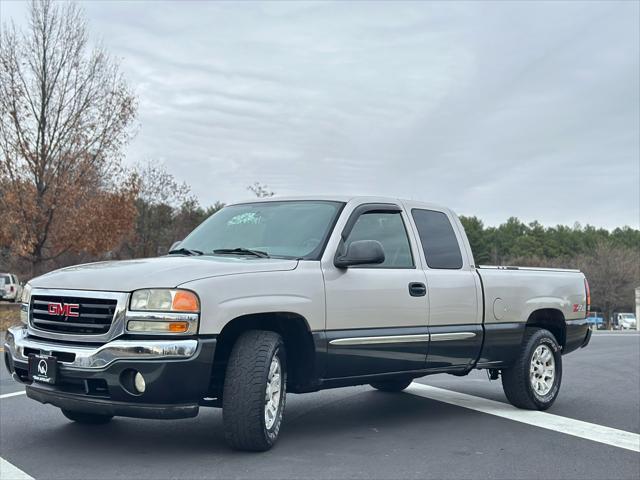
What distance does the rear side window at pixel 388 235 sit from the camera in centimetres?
690

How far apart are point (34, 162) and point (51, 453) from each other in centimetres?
1989

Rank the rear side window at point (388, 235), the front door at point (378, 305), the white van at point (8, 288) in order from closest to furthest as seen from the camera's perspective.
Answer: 1. the front door at point (378, 305)
2. the rear side window at point (388, 235)
3. the white van at point (8, 288)

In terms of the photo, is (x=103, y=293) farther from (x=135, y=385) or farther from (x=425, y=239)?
(x=425, y=239)

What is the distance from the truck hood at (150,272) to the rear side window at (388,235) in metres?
0.99

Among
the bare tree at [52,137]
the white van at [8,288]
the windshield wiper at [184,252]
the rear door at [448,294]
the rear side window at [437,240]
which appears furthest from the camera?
the white van at [8,288]

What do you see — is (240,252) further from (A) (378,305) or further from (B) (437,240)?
(B) (437,240)

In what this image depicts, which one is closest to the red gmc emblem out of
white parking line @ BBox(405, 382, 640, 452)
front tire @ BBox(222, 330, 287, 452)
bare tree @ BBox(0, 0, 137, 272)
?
front tire @ BBox(222, 330, 287, 452)

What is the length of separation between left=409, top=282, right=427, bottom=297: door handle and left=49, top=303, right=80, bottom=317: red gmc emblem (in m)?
2.81

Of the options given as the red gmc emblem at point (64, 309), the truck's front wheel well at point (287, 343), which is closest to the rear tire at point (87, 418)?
the red gmc emblem at point (64, 309)

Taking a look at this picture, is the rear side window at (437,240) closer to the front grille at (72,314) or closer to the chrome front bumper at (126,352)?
the chrome front bumper at (126,352)

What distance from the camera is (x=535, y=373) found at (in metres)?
8.25

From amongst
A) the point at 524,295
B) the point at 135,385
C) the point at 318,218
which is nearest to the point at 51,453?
the point at 135,385

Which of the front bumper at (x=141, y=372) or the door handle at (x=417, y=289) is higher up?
the door handle at (x=417, y=289)

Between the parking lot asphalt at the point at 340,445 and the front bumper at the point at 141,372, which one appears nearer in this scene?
the front bumper at the point at 141,372
